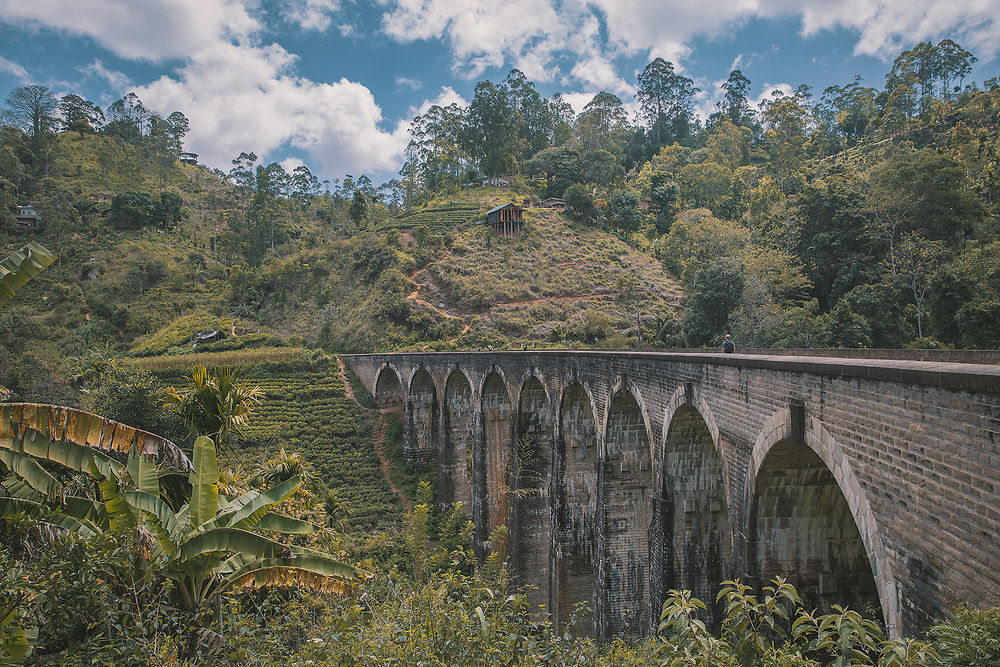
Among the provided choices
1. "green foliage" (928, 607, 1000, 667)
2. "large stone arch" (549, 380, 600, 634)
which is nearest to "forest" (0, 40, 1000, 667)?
"green foliage" (928, 607, 1000, 667)

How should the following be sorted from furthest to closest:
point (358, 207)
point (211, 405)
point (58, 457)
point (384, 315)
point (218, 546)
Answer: point (358, 207) < point (384, 315) < point (211, 405) < point (58, 457) < point (218, 546)

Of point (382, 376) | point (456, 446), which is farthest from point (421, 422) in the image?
point (382, 376)

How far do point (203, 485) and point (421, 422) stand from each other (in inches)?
906

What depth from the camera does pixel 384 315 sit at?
45250 mm

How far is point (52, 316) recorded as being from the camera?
150 feet

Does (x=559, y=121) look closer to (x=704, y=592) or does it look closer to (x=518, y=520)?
(x=518, y=520)

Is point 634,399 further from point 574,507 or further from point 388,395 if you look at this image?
point 388,395

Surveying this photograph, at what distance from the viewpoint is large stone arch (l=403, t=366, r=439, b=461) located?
29.7 metres

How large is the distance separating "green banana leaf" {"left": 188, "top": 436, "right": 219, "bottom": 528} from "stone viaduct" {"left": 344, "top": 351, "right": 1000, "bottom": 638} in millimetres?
4609

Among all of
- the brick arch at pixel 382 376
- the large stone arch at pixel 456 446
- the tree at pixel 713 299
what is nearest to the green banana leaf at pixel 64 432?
the large stone arch at pixel 456 446

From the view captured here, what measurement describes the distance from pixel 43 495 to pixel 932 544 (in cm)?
994

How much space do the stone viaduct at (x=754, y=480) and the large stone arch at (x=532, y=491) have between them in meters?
0.06

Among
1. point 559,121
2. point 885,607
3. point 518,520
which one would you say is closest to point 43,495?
point 885,607

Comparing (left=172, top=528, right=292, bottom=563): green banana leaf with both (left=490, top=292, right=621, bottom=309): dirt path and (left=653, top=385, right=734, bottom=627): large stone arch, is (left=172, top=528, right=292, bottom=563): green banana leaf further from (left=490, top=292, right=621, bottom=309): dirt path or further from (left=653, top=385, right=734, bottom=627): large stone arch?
(left=490, top=292, right=621, bottom=309): dirt path
